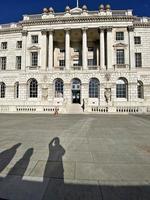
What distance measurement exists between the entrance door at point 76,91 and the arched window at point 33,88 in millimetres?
8325

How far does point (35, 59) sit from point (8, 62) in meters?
6.81

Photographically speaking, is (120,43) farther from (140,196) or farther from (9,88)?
(140,196)

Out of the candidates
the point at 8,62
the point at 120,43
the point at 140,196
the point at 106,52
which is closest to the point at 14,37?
the point at 8,62

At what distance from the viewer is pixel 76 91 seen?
40688 millimetres

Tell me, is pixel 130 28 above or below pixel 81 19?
below

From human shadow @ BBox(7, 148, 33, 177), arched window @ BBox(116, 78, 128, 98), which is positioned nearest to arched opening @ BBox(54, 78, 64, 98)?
arched window @ BBox(116, 78, 128, 98)

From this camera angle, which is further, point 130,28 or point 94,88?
point 94,88

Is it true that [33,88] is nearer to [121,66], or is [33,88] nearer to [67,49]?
[67,49]

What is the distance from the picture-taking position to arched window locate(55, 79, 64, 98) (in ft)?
132

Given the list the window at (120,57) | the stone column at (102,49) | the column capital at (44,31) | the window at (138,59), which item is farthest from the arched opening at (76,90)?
the window at (138,59)

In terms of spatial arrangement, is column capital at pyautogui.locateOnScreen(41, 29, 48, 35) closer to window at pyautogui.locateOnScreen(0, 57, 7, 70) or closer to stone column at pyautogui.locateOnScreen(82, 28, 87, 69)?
stone column at pyautogui.locateOnScreen(82, 28, 87, 69)

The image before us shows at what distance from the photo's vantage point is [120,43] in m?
39.8

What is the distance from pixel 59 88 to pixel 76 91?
3.83m

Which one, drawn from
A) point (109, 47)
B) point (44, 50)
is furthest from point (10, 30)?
point (109, 47)
